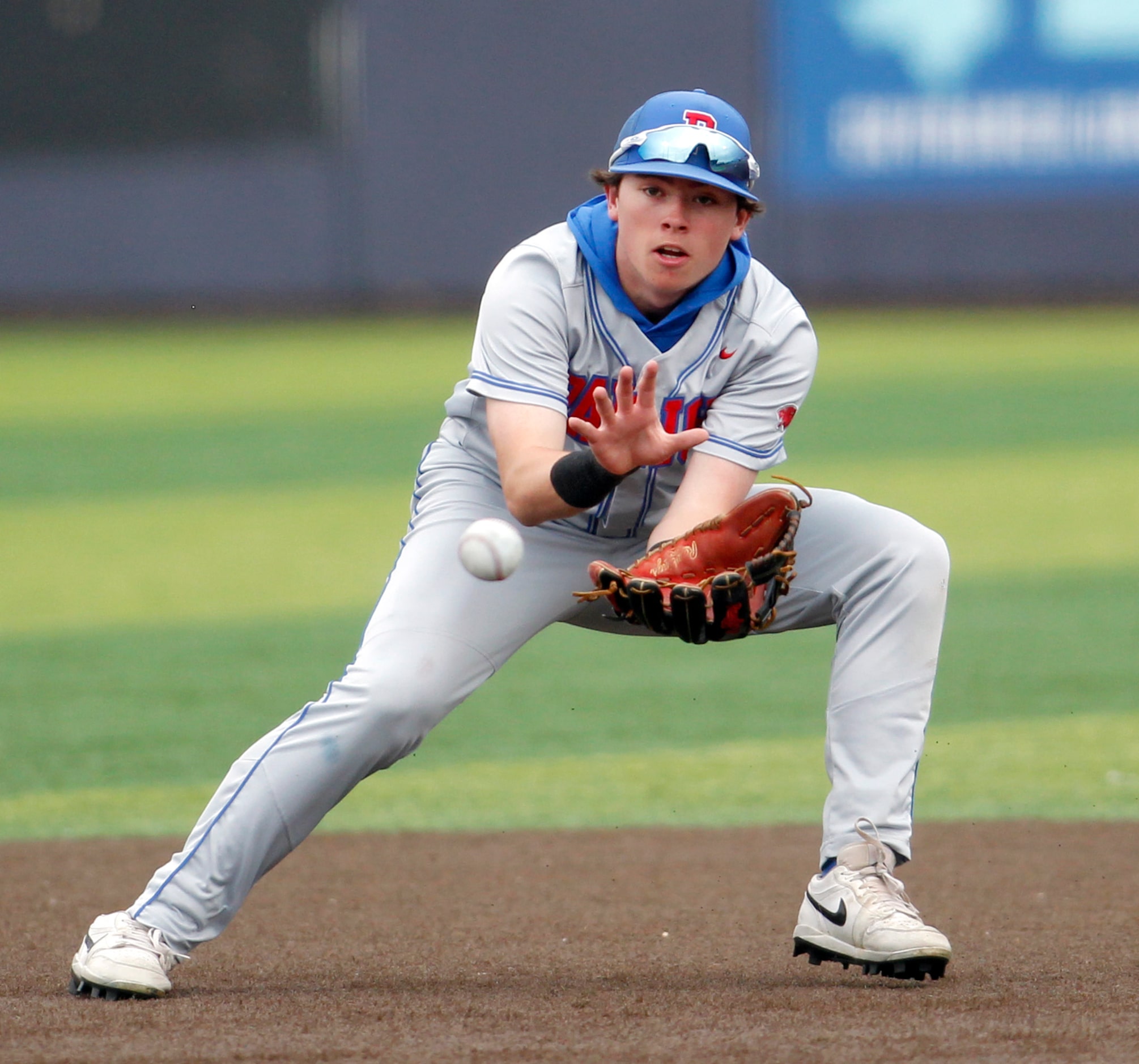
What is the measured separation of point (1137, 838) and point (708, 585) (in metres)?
2.08

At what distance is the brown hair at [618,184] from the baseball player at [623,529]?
1cm

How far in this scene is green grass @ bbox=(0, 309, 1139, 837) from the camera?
5535 millimetres

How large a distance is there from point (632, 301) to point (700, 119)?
1.27 ft

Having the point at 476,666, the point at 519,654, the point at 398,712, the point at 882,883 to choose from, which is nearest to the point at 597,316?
the point at 476,666

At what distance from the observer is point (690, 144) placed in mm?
3447

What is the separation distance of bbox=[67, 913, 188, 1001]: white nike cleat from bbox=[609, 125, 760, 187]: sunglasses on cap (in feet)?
5.75

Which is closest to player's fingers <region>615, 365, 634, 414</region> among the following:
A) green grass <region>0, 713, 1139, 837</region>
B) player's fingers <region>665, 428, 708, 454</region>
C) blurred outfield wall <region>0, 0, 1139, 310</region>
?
player's fingers <region>665, 428, 708, 454</region>

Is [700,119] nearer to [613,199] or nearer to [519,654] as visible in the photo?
[613,199]

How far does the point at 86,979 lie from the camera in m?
3.24

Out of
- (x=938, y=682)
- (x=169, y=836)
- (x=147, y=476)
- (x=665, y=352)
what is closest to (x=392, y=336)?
(x=147, y=476)

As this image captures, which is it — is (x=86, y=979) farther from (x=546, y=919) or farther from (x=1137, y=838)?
(x=1137, y=838)

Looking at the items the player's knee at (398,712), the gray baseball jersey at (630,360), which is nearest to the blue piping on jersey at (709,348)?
the gray baseball jersey at (630,360)

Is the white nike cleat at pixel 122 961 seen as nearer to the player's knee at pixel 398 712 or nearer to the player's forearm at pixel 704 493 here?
the player's knee at pixel 398 712

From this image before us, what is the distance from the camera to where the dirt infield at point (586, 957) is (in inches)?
116
